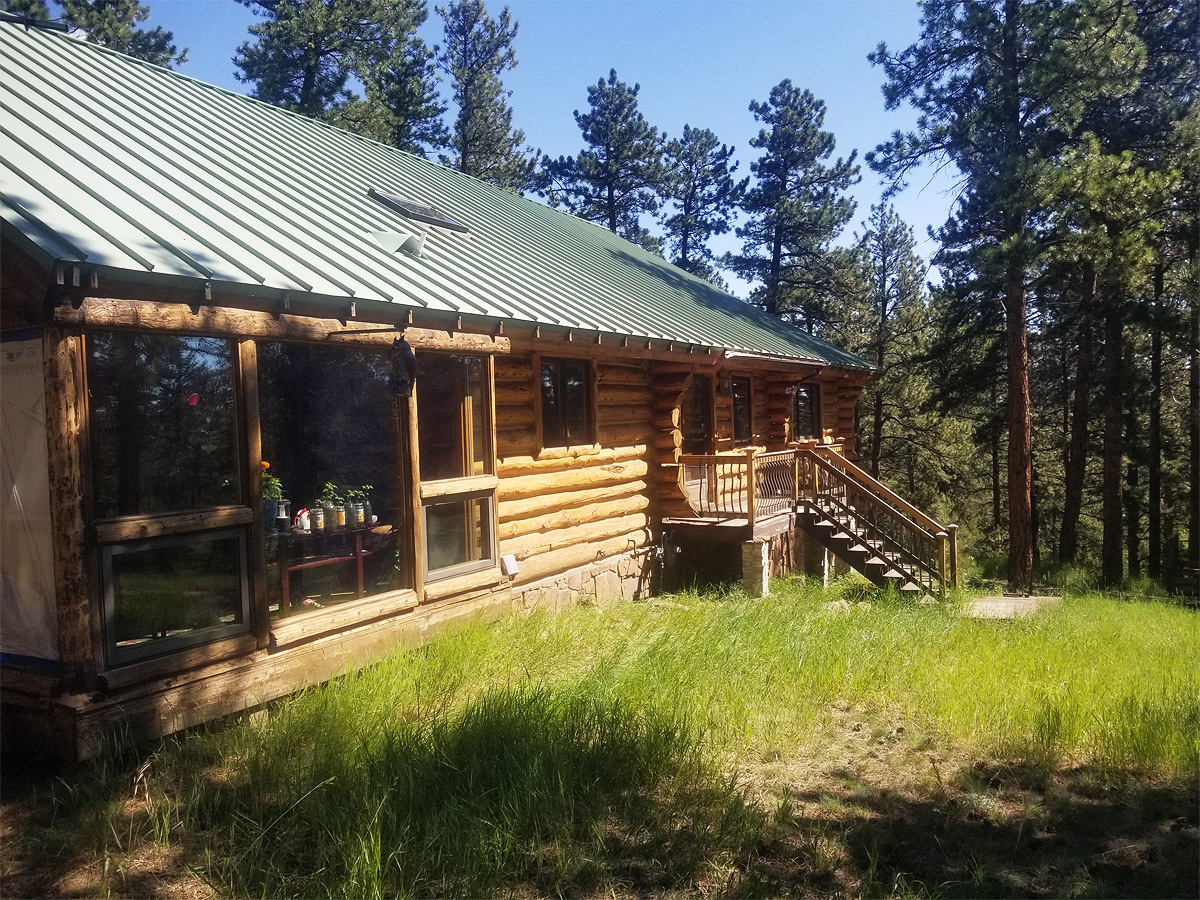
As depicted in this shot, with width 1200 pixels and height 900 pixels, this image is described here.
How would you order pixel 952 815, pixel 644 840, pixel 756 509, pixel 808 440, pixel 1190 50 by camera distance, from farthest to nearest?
pixel 808 440, pixel 1190 50, pixel 756 509, pixel 952 815, pixel 644 840

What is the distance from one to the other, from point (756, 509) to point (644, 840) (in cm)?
928

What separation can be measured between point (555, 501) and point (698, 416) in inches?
242

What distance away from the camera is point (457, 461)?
8.59 meters

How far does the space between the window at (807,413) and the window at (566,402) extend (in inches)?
404

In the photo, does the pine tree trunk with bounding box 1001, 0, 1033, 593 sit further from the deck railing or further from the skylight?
the skylight

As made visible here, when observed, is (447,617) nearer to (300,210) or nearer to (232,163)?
(300,210)

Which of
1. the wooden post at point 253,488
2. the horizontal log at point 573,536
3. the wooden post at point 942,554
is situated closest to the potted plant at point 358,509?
the horizontal log at point 573,536

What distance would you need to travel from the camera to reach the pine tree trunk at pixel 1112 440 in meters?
21.2

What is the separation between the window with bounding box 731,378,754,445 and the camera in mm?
18188

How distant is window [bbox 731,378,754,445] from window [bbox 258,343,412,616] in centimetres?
963

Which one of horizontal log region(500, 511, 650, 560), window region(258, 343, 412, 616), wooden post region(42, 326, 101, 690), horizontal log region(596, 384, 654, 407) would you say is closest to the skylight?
window region(258, 343, 412, 616)

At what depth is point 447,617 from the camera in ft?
26.5

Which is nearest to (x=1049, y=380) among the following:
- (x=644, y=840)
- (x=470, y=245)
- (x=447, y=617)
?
(x=470, y=245)

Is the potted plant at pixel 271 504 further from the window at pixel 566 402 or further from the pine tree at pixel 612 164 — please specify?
the pine tree at pixel 612 164
